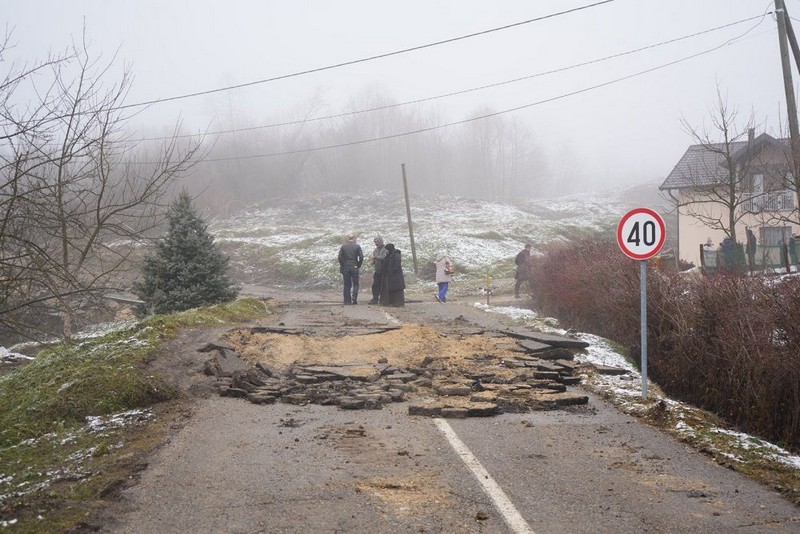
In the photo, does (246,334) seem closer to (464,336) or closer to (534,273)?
(464,336)

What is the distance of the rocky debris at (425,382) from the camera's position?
8.52 m

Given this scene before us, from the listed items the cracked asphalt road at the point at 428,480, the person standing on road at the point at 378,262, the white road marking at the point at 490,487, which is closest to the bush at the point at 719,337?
the cracked asphalt road at the point at 428,480

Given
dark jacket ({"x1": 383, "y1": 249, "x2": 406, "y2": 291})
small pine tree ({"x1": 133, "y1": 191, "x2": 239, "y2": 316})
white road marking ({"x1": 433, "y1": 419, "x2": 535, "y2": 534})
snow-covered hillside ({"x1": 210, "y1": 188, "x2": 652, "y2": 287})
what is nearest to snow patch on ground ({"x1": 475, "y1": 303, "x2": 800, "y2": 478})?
white road marking ({"x1": 433, "y1": 419, "x2": 535, "y2": 534})

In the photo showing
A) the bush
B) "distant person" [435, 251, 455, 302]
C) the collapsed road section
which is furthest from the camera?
"distant person" [435, 251, 455, 302]

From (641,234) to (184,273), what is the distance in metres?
14.7

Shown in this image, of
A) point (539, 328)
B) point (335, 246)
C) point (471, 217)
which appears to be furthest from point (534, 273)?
point (471, 217)

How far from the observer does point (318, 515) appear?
4953mm

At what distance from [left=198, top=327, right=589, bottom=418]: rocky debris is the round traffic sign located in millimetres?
2004

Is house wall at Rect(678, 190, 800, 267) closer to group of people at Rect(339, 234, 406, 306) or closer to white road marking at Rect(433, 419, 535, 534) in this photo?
group of people at Rect(339, 234, 406, 306)

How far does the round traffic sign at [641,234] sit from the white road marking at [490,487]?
371 cm

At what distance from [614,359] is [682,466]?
5.87 meters

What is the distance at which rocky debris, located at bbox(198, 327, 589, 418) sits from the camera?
852 cm

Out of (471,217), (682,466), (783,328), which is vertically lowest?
(682,466)

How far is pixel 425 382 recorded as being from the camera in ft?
31.7
